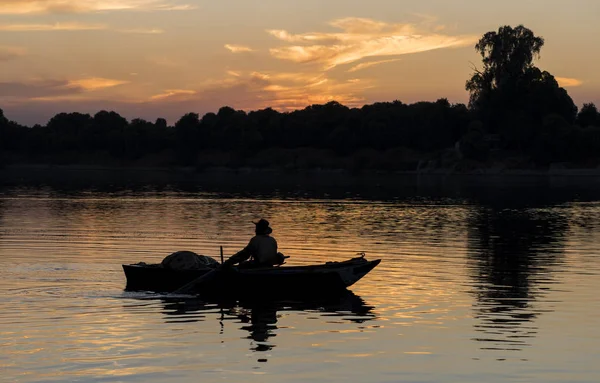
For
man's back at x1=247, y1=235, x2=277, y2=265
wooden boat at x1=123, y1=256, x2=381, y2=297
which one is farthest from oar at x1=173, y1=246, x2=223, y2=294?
man's back at x1=247, y1=235, x2=277, y2=265

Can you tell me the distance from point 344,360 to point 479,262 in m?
19.9

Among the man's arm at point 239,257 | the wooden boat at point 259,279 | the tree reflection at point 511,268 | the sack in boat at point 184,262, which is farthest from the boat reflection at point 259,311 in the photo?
the tree reflection at point 511,268

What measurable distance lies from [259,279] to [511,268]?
41.4ft

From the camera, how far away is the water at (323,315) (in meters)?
18.5

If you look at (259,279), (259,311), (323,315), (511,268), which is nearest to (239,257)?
(259,279)

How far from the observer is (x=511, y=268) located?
119 ft

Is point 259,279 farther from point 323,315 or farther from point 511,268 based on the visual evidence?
point 511,268

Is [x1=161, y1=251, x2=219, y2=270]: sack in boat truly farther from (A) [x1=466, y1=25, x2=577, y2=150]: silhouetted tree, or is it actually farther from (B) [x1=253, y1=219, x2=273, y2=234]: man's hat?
(A) [x1=466, y1=25, x2=577, y2=150]: silhouetted tree

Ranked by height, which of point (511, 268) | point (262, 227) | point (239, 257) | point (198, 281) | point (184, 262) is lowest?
point (511, 268)

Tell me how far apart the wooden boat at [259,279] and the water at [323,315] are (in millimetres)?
753

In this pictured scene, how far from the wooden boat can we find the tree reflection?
13.6 ft

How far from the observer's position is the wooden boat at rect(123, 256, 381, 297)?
27734 millimetres

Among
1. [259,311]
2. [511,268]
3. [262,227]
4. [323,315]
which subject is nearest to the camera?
[323,315]

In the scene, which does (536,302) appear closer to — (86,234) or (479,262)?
(479,262)
